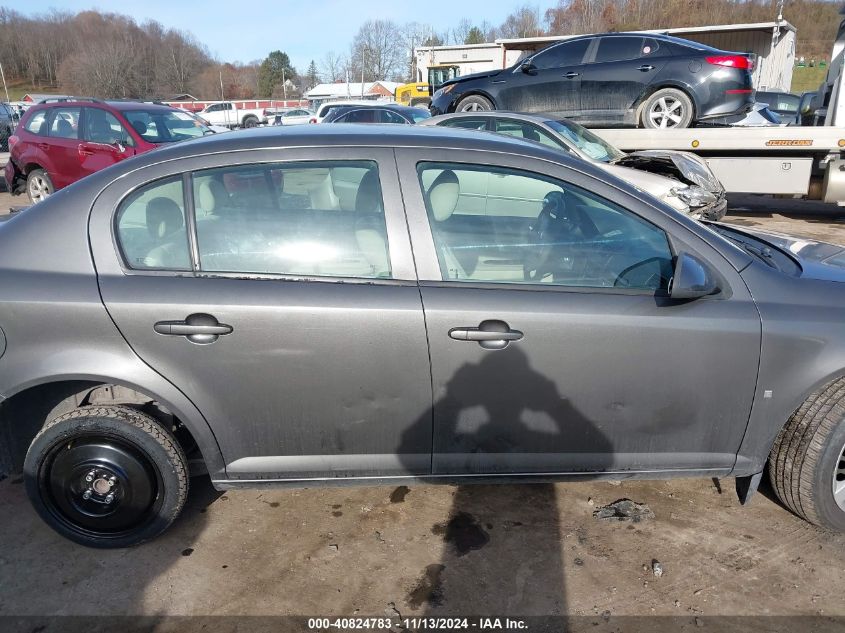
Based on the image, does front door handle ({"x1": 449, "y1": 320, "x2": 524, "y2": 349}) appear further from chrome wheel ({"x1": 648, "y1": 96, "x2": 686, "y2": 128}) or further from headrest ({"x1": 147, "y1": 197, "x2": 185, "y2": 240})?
chrome wheel ({"x1": 648, "y1": 96, "x2": 686, "y2": 128})

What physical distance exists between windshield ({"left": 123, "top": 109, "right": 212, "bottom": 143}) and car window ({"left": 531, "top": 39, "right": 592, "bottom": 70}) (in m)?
5.51

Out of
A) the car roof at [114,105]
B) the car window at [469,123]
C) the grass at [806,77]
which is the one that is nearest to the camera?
the car window at [469,123]

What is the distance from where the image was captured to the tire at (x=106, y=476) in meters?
2.54

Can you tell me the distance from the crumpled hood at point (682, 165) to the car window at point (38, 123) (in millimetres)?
8887

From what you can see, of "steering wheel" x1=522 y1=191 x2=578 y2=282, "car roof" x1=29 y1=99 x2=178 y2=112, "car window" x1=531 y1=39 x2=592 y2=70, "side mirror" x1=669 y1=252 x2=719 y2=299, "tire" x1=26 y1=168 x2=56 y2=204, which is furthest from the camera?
"tire" x1=26 y1=168 x2=56 y2=204

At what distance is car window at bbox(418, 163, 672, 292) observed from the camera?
2482 millimetres

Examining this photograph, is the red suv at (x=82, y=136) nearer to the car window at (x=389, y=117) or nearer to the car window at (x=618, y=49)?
the car window at (x=389, y=117)

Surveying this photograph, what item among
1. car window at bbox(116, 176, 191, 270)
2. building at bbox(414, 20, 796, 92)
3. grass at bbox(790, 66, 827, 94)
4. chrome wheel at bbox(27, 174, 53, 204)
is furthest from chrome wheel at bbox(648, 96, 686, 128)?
grass at bbox(790, 66, 827, 94)

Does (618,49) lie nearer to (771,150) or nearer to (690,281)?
(771,150)

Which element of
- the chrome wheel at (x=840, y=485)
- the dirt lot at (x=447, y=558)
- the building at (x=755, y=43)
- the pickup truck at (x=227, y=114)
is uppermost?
the building at (x=755, y=43)

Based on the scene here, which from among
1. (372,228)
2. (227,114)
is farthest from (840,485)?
(227,114)

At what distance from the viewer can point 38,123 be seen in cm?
1005

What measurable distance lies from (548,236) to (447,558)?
1.44 metres

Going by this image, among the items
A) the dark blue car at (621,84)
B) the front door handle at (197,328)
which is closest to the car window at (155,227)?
the front door handle at (197,328)
